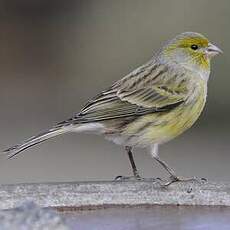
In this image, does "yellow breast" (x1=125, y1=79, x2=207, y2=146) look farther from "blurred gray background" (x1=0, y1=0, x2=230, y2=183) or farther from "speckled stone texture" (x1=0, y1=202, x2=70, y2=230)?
"blurred gray background" (x1=0, y1=0, x2=230, y2=183)

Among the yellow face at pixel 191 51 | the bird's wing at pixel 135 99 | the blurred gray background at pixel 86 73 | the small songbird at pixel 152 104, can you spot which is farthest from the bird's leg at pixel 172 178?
the blurred gray background at pixel 86 73

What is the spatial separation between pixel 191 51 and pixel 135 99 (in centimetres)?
63

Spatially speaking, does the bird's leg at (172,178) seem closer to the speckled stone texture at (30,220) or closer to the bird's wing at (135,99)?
the bird's wing at (135,99)

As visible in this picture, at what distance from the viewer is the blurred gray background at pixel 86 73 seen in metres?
13.0

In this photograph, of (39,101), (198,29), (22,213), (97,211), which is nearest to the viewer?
(22,213)

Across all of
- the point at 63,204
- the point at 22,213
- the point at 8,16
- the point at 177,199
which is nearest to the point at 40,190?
the point at 63,204

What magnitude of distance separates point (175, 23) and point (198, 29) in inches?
11.1

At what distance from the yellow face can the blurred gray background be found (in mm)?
4279

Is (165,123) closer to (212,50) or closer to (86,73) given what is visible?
(212,50)

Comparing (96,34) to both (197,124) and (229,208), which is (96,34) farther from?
(229,208)

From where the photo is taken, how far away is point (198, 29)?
45.0ft

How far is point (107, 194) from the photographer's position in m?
5.87

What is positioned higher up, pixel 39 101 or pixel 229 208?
pixel 39 101

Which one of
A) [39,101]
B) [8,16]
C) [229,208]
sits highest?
[8,16]
